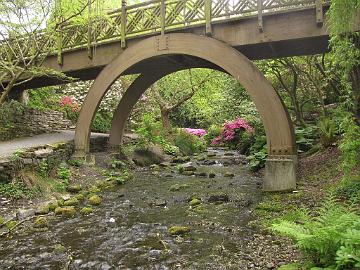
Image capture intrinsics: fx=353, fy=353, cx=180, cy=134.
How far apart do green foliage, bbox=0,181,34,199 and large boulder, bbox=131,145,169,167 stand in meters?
6.58

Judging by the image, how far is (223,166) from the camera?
15.0 meters

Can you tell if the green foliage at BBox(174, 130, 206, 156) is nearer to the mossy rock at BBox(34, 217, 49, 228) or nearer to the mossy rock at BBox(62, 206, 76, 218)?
the mossy rock at BBox(62, 206, 76, 218)

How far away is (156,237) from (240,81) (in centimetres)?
519

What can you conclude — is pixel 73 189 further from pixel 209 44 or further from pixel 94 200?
pixel 209 44

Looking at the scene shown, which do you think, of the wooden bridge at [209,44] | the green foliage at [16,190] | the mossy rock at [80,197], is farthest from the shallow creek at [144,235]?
the wooden bridge at [209,44]

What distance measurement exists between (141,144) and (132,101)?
6.39 feet

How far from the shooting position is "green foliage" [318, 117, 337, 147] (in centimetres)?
1138

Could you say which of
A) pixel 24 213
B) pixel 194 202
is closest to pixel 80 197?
pixel 24 213

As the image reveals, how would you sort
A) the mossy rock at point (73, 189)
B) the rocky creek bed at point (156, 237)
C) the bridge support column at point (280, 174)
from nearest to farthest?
1. the rocky creek bed at point (156, 237)
2. the bridge support column at point (280, 174)
3. the mossy rock at point (73, 189)

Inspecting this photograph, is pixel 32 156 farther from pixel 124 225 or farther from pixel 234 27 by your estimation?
pixel 234 27

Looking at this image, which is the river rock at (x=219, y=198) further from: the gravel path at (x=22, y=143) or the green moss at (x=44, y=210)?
the gravel path at (x=22, y=143)

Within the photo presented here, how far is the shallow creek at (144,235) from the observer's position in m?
5.15

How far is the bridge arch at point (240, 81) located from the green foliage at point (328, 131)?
2740 mm

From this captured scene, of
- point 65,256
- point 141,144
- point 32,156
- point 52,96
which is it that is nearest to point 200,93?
point 141,144
